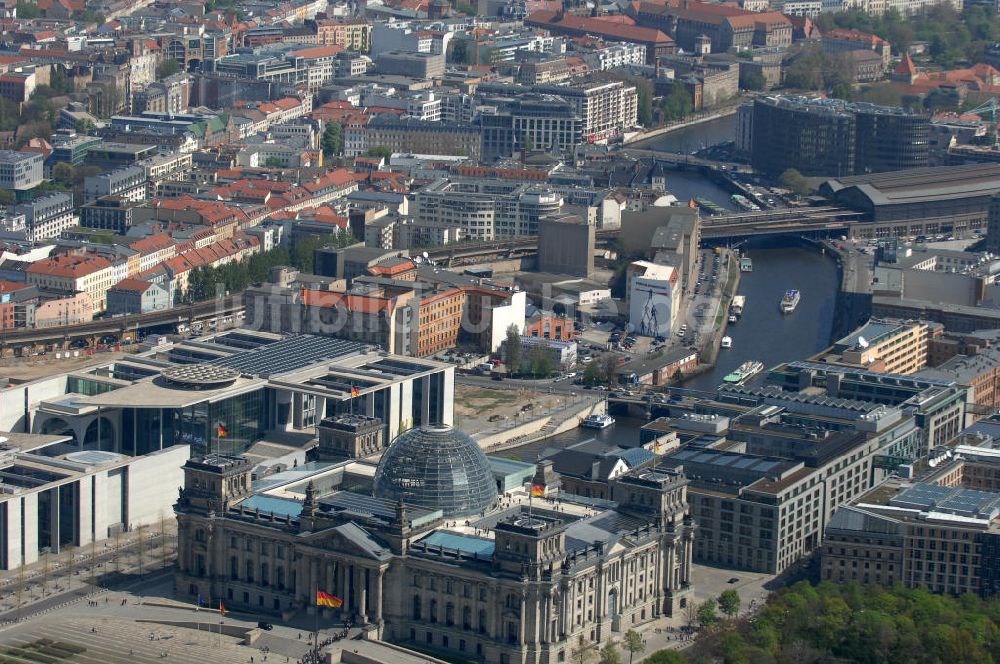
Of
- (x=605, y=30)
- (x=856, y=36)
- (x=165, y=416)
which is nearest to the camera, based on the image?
(x=165, y=416)

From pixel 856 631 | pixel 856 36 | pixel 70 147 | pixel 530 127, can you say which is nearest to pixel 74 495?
pixel 856 631

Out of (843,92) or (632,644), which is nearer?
(632,644)

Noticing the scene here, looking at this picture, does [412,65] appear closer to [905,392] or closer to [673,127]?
[673,127]

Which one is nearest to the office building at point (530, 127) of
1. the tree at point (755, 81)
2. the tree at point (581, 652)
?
the tree at point (755, 81)

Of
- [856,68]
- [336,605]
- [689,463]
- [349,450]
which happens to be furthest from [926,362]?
[856,68]

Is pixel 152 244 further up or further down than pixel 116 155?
further down
